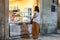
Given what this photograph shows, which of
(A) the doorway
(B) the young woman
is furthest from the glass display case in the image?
(B) the young woman

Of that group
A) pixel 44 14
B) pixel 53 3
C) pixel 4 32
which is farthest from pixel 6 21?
pixel 53 3

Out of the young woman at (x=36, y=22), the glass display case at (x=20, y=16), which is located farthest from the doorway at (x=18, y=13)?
the young woman at (x=36, y=22)

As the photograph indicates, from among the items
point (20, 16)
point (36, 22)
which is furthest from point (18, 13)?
point (36, 22)

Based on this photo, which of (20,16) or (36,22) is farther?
(20,16)

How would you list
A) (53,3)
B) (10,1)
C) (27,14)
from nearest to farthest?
(10,1) < (27,14) < (53,3)

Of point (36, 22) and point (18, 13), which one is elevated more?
point (18, 13)

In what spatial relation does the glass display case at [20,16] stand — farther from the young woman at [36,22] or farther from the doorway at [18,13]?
the young woman at [36,22]

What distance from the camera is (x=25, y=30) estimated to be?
11.5 metres

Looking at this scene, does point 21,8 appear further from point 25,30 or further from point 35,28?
point 35,28

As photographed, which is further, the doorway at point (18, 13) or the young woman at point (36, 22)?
the doorway at point (18, 13)

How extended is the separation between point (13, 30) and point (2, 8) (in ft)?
5.84

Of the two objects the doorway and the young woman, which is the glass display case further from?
the young woman

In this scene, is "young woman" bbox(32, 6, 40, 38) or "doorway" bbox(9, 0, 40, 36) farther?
"doorway" bbox(9, 0, 40, 36)

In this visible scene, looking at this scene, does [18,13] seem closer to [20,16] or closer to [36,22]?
[20,16]
